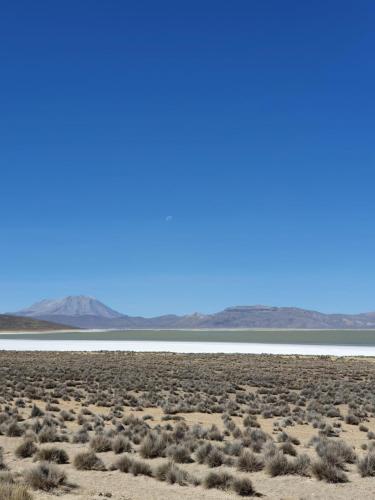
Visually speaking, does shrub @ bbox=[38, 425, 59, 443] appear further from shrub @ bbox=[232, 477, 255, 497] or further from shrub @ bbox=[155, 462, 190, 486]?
shrub @ bbox=[232, 477, 255, 497]

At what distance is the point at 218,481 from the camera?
1074 centimetres

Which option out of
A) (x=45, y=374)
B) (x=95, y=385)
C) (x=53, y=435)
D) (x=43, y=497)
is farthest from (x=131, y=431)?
(x=45, y=374)

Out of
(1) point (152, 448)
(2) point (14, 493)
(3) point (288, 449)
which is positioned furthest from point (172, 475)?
(3) point (288, 449)

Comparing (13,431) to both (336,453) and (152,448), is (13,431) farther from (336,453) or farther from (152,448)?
(336,453)

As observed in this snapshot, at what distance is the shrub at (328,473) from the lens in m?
11.2

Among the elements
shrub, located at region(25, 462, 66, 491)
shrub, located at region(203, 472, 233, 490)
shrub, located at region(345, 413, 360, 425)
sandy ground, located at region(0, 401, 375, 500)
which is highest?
shrub, located at region(25, 462, 66, 491)

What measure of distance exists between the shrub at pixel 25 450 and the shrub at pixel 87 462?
1.50 m

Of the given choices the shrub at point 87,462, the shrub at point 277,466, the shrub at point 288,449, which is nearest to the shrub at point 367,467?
the shrub at point 277,466

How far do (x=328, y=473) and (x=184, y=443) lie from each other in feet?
12.9

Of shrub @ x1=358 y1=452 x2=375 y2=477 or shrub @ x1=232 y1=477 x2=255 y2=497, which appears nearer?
shrub @ x1=232 y1=477 x2=255 y2=497

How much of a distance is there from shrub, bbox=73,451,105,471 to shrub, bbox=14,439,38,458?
150 cm

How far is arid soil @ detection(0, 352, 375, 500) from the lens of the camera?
1050 cm

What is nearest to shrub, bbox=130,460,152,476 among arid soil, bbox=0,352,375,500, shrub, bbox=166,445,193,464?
arid soil, bbox=0,352,375,500

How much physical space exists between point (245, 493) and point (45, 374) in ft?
91.2
